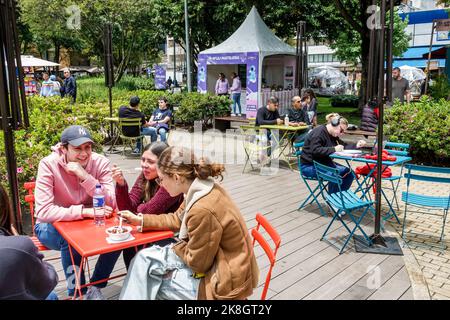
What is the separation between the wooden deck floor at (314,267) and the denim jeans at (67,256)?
0.28m

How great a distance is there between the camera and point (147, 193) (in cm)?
338

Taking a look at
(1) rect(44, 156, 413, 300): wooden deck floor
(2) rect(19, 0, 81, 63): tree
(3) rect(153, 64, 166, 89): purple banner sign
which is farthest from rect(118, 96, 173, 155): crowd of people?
(2) rect(19, 0, 81, 63): tree

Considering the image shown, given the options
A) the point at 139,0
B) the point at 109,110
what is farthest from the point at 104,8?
the point at 109,110

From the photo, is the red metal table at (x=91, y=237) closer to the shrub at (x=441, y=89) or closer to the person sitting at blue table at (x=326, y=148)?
the person sitting at blue table at (x=326, y=148)

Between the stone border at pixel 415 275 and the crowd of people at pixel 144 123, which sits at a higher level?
the crowd of people at pixel 144 123

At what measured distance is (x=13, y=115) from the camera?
10.7 feet

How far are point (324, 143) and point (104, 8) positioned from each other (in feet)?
71.8

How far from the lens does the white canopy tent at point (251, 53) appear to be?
49.8ft

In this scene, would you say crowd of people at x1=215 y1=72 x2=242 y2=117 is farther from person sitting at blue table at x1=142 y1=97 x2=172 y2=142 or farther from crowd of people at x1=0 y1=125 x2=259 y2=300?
crowd of people at x1=0 y1=125 x2=259 y2=300

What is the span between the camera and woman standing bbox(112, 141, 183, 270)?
3.12 metres

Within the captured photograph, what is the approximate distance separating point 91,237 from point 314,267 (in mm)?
2194

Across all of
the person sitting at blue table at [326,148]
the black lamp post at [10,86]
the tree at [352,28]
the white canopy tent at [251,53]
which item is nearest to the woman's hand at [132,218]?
the black lamp post at [10,86]

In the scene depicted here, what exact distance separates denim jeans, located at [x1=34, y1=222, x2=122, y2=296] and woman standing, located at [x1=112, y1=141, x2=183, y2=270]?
275mm
